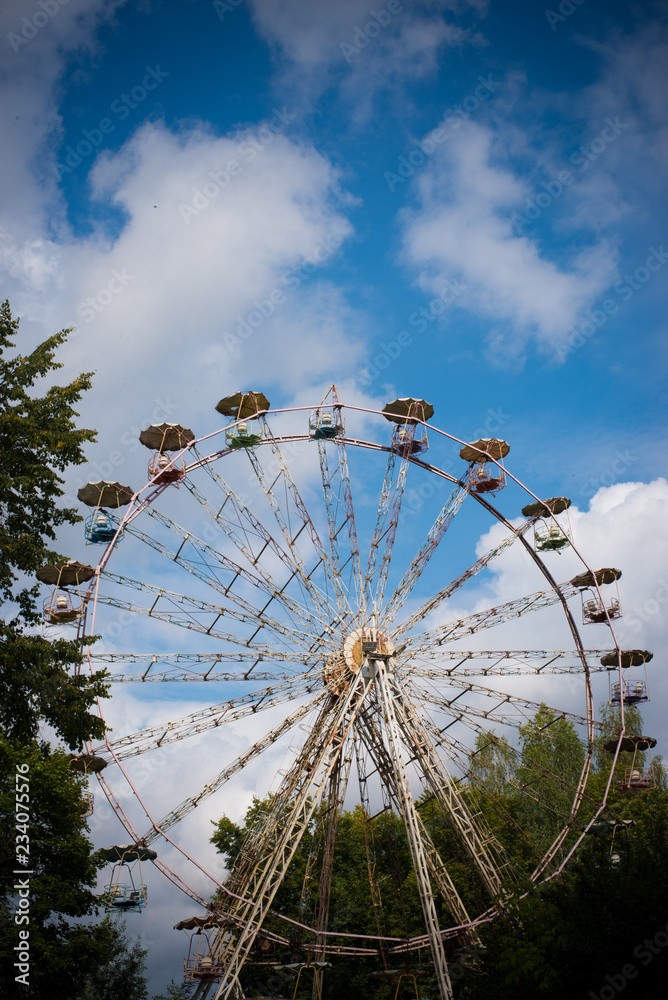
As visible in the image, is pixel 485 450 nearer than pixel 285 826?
No

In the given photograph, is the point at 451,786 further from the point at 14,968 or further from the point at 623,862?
the point at 14,968

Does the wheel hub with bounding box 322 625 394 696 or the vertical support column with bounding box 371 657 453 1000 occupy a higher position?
the wheel hub with bounding box 322 625 394 696

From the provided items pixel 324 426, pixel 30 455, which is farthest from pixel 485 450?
pixel 30 455

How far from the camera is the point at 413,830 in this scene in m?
20.9

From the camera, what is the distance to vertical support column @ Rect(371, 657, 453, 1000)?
755 inches

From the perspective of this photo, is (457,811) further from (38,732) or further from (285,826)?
(38,732)

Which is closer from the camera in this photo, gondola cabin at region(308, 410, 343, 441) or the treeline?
the treeline

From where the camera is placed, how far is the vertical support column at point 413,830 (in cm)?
1917

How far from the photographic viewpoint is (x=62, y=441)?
19.6 metres

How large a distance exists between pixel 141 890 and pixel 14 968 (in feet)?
16.0

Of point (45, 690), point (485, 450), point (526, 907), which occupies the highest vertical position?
point (485, 450)

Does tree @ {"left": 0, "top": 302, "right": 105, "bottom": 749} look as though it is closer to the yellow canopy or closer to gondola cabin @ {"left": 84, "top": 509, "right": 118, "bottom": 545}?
gondola cabin @ {"left": 84, "top": 509, "right": 118, "bottom": 545}

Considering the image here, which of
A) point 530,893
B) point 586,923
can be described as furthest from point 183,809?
point 586,923

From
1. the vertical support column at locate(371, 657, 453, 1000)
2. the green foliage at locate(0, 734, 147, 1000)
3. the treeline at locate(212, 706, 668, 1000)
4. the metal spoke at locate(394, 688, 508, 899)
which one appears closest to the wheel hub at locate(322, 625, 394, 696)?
the vertical support column at locate(371, 657, 453, 1000)
